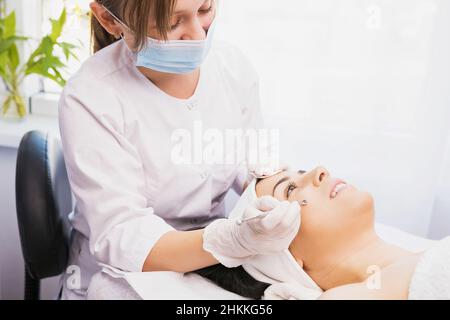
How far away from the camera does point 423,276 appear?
85 cm

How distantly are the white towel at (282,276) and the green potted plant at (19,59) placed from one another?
1018 mm

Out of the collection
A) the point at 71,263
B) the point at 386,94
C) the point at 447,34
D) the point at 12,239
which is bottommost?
the point at 12,239

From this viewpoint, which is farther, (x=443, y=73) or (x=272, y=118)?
(x=272, y=118)

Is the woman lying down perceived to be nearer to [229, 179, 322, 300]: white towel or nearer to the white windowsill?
[229, 179, 322, 300]: white towel

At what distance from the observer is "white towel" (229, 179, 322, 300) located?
3.03ft

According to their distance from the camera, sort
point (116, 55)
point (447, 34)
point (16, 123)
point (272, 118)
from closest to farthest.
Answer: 1. point (116, 55)
2. point (447, 34)
3. point (272, 118)
4. point (16, 123)

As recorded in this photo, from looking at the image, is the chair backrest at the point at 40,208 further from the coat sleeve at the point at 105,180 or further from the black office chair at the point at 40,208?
the coat sleeve at the point at 105,180

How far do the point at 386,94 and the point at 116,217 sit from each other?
86cm

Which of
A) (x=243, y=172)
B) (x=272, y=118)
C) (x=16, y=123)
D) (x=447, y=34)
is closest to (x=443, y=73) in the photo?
(x=447, y=34)

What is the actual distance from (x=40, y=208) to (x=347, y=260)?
2.23 feet

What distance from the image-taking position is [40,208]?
113cm

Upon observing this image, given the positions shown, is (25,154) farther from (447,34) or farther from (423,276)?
(447,34)

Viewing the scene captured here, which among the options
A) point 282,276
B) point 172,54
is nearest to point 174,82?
point 172,54

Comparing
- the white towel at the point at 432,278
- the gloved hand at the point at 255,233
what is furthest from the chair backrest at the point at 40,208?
the white towel at the point at 432,278
